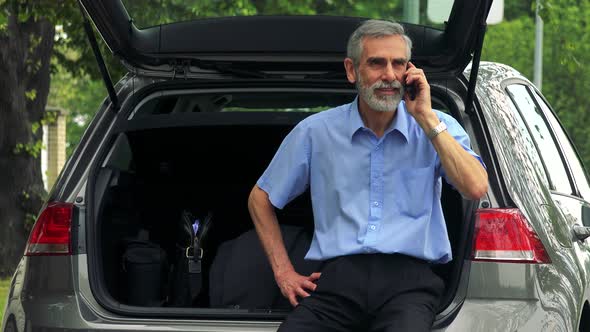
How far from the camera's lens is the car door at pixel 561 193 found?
479cm

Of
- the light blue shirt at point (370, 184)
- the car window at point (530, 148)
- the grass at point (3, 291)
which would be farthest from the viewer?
the grass at point (3, 291)

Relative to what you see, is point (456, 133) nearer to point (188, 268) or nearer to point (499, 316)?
point (499, 316)

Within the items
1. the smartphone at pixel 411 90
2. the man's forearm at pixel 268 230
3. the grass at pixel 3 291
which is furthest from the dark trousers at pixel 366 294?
the grass at pixel 3 291

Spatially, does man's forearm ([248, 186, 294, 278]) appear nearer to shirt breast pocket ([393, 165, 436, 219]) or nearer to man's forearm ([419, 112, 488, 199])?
shirt breast pocket ([393, 165, 436, 219])

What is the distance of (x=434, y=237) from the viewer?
15.1 ft

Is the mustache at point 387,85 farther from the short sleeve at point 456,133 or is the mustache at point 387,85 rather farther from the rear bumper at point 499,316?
the rear bumper at point 499,316

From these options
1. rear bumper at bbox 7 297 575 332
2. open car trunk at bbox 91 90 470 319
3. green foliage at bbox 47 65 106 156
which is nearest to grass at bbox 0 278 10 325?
open car trunk at bbox 91 90 470 319

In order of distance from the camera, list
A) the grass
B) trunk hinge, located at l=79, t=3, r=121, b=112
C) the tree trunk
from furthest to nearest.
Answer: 1. the tree trunk
2. the grass
3. trunk hinge, located at l=79, t=3, r=121, b=112

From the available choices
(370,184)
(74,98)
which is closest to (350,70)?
(370,184)

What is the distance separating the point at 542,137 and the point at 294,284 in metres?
1.72

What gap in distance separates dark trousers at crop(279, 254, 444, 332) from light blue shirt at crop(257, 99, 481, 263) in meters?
0.04

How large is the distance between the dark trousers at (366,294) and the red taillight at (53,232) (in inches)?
32.5

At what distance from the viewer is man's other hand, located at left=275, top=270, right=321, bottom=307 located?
4621mm

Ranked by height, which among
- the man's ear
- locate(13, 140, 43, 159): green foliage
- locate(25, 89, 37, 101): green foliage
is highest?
the man's ear
